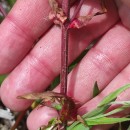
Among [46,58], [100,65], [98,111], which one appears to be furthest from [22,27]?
[98,111]

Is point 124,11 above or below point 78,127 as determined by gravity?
above

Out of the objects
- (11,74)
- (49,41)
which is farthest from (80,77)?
(11,74)

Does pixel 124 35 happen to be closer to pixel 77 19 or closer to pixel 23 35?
pixel 77 19

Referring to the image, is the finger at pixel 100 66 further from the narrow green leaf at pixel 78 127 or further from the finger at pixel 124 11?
the narrow green leaf at pixel 78 127

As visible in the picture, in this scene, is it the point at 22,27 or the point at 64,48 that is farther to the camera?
the point at 22,27

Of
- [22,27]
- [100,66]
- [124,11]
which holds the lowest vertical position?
[100,66]

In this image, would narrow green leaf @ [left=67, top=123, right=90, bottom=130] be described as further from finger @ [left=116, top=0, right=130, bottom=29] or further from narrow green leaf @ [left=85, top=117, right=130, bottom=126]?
finger @ [left=116, top=0, right=130, bottom=29]

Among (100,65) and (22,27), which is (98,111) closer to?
(100,65)

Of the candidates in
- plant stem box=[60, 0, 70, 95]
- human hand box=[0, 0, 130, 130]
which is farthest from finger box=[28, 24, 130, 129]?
plant stem box=[60, 0, 70, 95]
